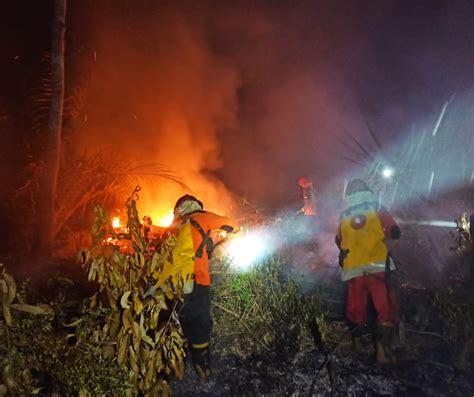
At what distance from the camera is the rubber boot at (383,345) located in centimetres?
398

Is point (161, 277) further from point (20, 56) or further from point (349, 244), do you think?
point (20, 56)

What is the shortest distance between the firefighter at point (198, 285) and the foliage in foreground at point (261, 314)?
610 mm

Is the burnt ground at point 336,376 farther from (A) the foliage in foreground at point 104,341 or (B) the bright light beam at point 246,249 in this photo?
(B) the bright light beam at point 246,249

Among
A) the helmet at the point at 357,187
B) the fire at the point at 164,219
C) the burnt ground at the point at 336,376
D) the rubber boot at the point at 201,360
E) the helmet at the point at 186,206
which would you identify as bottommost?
the burnt ground at the point at 336,376

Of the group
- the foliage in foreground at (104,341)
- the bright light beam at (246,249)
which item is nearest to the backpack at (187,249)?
the foliage in foreground at (104,341)

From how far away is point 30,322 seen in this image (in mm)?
2467

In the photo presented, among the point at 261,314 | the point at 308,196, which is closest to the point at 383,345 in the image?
the point at 261,314

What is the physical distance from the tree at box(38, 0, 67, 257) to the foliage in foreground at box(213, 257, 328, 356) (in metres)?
3.76

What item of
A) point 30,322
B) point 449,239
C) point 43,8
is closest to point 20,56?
point 43,8

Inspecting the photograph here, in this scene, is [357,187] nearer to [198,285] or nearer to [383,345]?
[383,345]

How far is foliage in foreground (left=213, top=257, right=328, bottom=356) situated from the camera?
4344 mm

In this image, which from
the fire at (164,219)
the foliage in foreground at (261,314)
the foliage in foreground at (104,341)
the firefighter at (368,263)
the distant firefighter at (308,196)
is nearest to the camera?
the foliage in foreground at (104,341)

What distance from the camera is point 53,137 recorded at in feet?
22.6

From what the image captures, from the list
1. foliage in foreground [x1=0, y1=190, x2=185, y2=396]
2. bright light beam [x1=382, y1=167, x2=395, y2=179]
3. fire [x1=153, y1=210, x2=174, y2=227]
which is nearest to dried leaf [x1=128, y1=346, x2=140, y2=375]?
foliage in foreground [x1=0, y1=190, x2=185, y2=396]
